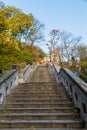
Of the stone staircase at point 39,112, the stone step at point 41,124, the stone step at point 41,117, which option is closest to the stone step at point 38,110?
the stone staircase at point 39,112

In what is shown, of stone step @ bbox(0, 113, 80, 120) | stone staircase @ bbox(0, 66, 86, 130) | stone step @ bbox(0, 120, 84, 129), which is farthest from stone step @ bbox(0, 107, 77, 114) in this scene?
stone step @ bbox(0, 120, 84, 129)

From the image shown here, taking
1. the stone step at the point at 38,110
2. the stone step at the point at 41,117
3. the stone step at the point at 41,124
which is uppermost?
the stone step at the point at 38,110

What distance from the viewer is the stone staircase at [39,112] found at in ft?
22.6

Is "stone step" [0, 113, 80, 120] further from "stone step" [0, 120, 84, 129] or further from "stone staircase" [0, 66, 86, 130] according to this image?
"stone step" [0, 120, 84, 129]

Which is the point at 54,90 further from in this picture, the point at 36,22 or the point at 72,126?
the point at 36,22

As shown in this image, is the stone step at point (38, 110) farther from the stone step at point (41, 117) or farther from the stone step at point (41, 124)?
the stone step at point (41, 124)

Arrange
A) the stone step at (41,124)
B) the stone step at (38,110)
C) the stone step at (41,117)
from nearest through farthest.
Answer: the stone step at (41,124) → the stone step at (41,117) → the stone step at (38,110)

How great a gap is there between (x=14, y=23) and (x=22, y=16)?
19.8 feet

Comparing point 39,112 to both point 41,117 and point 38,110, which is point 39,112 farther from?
point 41,117

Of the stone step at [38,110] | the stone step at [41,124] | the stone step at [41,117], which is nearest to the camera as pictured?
the stone step at [41,124]

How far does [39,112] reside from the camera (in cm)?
798

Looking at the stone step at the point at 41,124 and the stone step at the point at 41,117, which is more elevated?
the stone step at the point at 41,117

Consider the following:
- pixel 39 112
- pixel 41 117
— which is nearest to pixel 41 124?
pixel 41 117

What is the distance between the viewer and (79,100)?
25.5 ft
